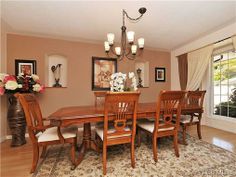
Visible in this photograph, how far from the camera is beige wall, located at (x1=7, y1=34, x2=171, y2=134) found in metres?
2.88

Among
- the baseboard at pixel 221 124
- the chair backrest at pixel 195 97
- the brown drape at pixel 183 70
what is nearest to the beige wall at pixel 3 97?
the chair backrest at pixel 195 97

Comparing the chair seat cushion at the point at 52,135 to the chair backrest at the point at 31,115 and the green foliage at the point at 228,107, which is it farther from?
the green foliage at the point at 228,107

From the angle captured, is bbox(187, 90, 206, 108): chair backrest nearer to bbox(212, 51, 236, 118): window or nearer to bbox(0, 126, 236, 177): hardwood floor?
bbox(0, 126, 236, 177): hardwood floor

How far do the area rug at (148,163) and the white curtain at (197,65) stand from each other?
1.66 m

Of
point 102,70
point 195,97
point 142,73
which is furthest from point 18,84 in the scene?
point 195,97

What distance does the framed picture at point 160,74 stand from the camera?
4.16m

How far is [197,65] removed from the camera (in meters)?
3.38

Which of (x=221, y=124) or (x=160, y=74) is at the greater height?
(x=160, y=74)

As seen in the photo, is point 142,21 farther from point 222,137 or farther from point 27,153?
point 27,153

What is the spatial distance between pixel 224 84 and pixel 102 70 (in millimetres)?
3135

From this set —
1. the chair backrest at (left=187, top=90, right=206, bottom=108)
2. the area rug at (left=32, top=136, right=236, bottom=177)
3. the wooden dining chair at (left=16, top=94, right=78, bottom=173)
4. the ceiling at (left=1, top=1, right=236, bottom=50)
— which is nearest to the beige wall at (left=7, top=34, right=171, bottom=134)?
the ceiling at (left=1, top=1, right=236, bottom=50)

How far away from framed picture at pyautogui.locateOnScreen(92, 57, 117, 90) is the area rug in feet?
5.62

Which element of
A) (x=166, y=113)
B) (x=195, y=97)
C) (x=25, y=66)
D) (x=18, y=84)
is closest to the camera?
(x=166, y=113)

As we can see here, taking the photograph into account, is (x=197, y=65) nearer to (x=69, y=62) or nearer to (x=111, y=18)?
(x=111, y=18)
